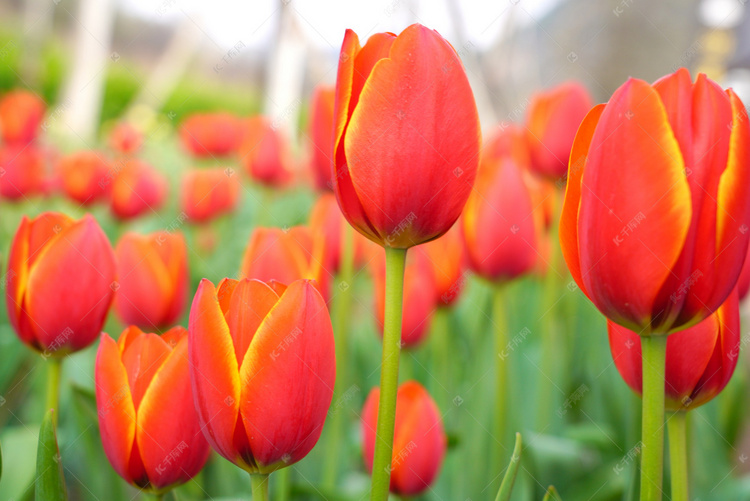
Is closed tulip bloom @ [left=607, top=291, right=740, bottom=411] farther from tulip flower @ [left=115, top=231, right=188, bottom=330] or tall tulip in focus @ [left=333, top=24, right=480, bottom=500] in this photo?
tulip flower @ [left=115, top=231, right=188, bottom=330]

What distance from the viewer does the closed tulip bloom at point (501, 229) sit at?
108 cm

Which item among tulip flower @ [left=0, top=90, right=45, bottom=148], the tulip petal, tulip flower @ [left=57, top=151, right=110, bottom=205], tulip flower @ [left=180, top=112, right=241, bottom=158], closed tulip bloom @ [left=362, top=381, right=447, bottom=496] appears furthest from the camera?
tulip flower @ [left=180, top=112, right=241, bottom=158]

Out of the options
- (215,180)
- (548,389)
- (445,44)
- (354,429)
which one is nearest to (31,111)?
(215,180)

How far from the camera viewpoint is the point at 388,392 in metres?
0.48

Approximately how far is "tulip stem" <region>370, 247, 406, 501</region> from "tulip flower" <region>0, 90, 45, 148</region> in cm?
237

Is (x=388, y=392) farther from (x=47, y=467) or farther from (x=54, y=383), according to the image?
(x=54, y=383)

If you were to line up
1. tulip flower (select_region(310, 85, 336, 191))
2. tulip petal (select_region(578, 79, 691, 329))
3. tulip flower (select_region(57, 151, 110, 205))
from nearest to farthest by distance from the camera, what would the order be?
1. tulip petal (select_region(578, 79, 691, 329))
2. tulip flower (select_region(310, 85, 336, 191))
3. tulip flower (select_region(57, 151, 110, 205))

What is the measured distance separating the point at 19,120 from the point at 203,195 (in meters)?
1.03

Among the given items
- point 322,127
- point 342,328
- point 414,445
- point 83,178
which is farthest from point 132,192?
point 414,445

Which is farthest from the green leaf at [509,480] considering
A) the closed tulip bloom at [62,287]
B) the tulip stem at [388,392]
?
the closed tulip bloom at [62,287]

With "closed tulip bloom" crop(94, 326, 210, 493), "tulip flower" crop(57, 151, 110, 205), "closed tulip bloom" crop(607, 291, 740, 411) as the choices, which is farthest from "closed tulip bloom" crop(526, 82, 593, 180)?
"tulip flower" crop(57, 151, 110, 205)

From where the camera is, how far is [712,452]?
119 cm

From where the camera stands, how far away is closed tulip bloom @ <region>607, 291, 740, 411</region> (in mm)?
503

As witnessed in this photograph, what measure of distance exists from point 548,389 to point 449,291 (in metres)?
0.27
